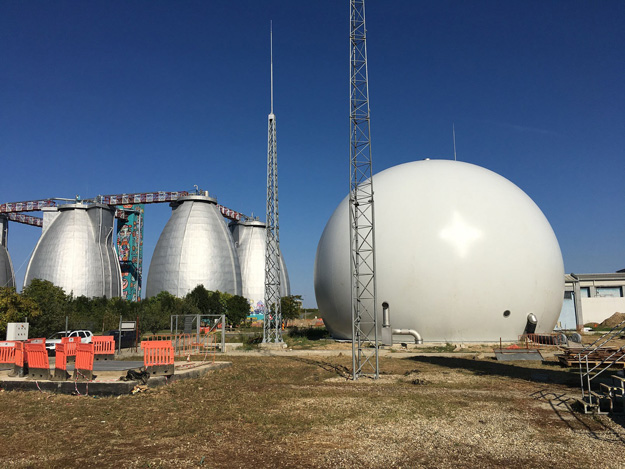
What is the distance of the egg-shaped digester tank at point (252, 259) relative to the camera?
108 metres

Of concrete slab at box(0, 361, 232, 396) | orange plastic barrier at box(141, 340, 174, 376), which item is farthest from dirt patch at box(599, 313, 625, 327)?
concrete slab at box(0, 361, 232, 396)

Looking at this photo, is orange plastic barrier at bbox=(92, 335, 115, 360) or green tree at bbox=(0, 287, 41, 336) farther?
green tree at bbox=(0, 287, 41, 336)

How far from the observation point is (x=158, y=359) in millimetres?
18250

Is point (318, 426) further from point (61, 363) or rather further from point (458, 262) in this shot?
point (458, 262)

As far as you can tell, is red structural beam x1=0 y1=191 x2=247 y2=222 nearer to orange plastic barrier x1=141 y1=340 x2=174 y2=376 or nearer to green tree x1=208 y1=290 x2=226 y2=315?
green tree x1=208 y1=290 x2=226 y2=315

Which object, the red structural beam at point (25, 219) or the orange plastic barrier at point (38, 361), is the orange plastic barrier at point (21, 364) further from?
the red structural beam at point (25, 219)

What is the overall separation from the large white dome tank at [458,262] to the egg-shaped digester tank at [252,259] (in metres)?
74.5

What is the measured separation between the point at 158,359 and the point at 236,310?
189 ft

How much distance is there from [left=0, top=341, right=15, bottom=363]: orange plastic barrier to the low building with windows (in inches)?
2172

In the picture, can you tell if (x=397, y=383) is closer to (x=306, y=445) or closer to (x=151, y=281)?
(x=306, y=445)

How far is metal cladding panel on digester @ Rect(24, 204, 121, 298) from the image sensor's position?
88188 millimetres

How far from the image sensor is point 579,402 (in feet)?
41.9

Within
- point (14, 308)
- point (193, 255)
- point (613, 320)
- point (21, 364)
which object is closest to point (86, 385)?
point (21, 364)

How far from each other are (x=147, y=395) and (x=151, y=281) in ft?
259
